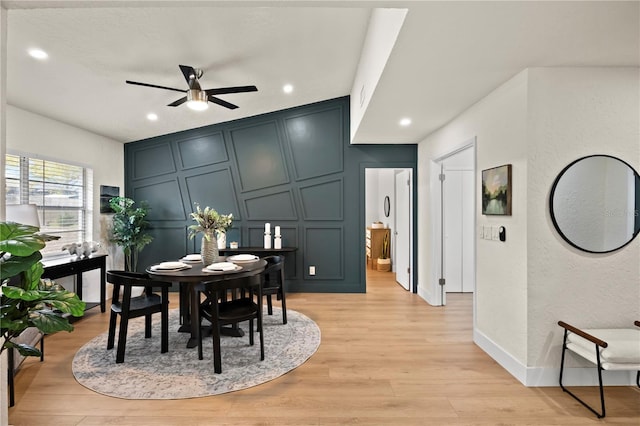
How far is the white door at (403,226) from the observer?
5539 mm

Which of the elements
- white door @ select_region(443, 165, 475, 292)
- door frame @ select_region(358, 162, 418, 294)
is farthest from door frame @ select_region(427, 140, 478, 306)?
door frame @ select_region(358, 162, 418, 294)

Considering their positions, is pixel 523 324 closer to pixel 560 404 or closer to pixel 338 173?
pixel 560 404

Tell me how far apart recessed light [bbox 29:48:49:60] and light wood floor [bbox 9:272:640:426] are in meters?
2.72

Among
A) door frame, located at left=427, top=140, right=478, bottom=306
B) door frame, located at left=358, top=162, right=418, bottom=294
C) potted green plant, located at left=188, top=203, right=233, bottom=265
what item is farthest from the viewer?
door frame, located at left=358, top=162, right=418, bottom=294

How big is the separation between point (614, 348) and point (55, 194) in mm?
5947

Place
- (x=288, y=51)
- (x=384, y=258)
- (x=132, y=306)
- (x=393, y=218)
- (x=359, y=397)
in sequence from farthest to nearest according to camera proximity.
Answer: (x=384, y=258), (x=393, y=218), (x=288, y=51), (x=132, y=306), (x=359, y=397)

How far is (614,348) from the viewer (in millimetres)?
2168

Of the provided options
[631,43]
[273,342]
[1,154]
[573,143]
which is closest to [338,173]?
[273,342]

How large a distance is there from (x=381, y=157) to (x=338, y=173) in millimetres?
756

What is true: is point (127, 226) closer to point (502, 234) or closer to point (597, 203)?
point (502, 234)

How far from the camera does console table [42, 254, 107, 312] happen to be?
12.0ft

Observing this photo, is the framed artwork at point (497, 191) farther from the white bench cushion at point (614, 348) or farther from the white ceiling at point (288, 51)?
the white bench cushion at point (614, 348)

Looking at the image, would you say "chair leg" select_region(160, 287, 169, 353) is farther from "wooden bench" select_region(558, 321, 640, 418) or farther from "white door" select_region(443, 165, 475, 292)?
Answer: "white door" select_region(443, 165, 475, 292)

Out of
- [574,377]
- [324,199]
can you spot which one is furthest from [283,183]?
[574,377]
